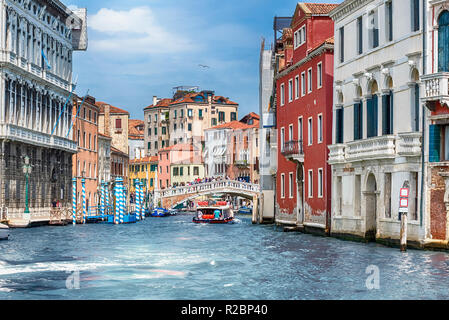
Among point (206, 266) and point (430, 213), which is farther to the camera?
point (430, 213)

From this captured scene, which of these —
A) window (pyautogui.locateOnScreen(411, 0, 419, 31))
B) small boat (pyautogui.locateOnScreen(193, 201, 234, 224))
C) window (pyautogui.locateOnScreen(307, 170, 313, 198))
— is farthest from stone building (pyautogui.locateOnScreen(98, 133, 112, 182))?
window (pyautogui.locateOnScreen(411, 0, 419, 31))

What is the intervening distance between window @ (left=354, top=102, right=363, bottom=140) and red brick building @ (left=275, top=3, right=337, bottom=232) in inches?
129

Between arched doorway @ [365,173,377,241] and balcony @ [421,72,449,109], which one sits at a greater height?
balcony @ [421,72,449,109]

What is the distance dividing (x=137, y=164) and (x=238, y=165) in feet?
66.7

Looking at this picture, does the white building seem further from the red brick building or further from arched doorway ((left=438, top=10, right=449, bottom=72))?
the red brick building

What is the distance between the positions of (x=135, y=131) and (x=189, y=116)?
602 inches

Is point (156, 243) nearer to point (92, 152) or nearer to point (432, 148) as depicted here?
point (432, 148)

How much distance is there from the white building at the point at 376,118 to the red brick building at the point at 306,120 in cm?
160

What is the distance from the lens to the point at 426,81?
20.7 meters

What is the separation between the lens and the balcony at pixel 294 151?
33.2m

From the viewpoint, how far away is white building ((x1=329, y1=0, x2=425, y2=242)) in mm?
22141

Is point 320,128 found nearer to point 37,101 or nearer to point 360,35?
point 360,35

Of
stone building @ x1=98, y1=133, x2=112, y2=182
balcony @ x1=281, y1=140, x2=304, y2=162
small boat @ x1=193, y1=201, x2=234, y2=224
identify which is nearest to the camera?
balcony @ x1=281, y1=140, x2=304, y2=162
